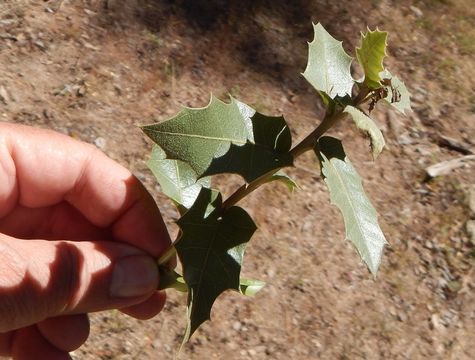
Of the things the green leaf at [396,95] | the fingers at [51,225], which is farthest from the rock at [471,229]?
the green leaf at [396,95]

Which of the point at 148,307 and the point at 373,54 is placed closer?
the point at 373,54

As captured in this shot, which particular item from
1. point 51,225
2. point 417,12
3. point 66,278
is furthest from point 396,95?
point 417,12

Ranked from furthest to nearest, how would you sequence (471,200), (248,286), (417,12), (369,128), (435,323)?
(417,12) → (471,200) → (435,323) → (248,286) → (369,128)

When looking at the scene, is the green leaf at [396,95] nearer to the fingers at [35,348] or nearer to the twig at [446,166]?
the fingers at [35,348]

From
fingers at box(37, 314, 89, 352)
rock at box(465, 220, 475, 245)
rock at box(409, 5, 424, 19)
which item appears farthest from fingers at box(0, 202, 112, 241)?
rock at box(409, 5, 424, 19)

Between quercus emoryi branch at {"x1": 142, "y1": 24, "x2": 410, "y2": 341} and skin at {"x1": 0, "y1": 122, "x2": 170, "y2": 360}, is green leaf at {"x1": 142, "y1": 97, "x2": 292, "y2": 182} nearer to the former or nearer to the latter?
quercus emoryi branch at {"x1": 142, "y1": 24, "x2": 410, "y2": 341}

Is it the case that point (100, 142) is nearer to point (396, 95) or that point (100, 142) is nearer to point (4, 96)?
point (4, 96)
